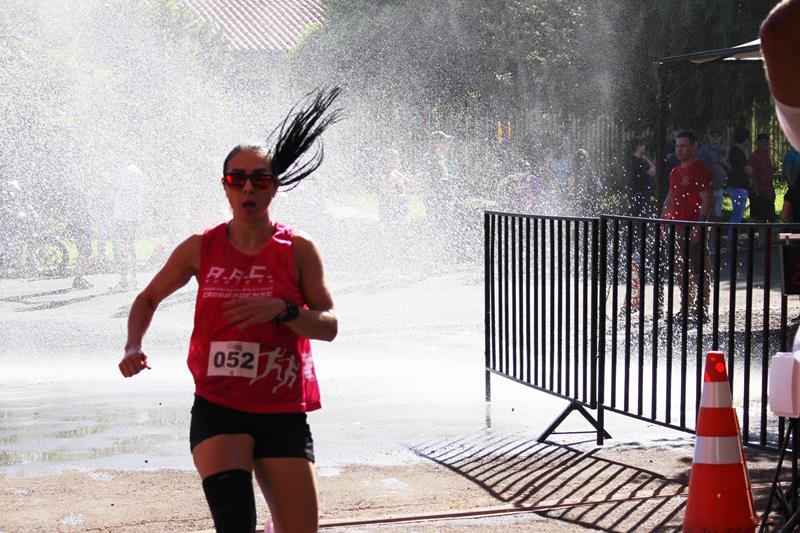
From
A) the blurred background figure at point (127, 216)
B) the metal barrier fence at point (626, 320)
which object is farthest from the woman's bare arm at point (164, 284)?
the blurred background figure at point (127, 216)

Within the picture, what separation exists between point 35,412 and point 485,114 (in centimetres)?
2327

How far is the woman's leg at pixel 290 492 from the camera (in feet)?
13.9

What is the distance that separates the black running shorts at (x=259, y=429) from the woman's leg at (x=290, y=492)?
31 mm

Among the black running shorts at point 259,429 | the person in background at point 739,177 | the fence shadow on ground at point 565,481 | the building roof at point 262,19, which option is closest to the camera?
the black running shorts at point 259,429

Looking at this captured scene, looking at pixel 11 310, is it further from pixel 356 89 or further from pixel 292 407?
pixel 356 89

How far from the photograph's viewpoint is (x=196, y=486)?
6.57 m

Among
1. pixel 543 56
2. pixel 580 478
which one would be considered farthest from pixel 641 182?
pixel 580 478

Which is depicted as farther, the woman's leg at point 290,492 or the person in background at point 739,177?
the person in background at point 739,177

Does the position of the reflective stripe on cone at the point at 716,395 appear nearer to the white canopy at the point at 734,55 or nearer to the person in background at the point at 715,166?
the white canopy at the point at 734,55

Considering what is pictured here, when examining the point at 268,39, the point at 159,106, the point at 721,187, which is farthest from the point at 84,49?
the point at 268,39


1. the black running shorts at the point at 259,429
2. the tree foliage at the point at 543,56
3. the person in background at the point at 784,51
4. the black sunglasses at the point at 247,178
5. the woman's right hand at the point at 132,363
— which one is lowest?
the black running shorts at the point at 259,429

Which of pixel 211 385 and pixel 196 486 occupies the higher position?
pixel 211 385

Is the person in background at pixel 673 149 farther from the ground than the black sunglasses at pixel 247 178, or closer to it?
farther from the ground

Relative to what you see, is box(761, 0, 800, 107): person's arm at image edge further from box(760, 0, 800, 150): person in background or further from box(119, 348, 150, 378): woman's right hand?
box(119, 348, 150, 378): woman's right hand
